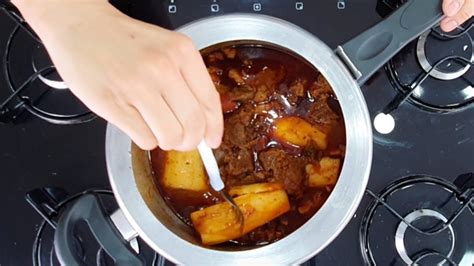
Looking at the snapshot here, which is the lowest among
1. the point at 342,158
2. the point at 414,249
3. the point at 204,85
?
the point at 414,249

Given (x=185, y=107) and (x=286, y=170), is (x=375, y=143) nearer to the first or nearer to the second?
(x=286, y=170)

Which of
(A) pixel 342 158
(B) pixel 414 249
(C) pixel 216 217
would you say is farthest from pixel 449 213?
(C) pixel 216 217

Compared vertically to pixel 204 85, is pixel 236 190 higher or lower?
lower

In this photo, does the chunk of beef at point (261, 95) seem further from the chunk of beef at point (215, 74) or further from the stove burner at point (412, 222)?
the stove burner at point (412, 222)

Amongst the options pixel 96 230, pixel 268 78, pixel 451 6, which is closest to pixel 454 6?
pixel 451 6

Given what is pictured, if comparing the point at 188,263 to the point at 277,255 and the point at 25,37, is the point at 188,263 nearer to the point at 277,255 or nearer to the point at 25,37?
the point at 277,255

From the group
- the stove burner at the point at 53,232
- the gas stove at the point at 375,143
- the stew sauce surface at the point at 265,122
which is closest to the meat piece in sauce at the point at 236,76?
the stew sauce surface at the point at 265,122
